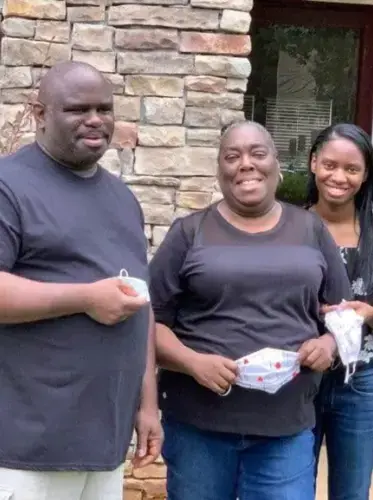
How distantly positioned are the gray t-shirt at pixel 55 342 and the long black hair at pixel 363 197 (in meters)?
1.02

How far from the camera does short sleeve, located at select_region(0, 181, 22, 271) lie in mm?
2141

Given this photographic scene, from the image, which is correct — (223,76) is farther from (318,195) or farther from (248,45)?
(318,195)

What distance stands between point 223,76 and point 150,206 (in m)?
0.64

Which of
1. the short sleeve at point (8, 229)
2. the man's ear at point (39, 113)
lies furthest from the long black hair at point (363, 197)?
the short sleeve at point (8, 229)

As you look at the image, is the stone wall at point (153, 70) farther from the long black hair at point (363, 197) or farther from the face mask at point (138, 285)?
the face mask at point (138, 285)

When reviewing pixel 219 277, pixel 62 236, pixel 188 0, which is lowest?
pixel 219 277

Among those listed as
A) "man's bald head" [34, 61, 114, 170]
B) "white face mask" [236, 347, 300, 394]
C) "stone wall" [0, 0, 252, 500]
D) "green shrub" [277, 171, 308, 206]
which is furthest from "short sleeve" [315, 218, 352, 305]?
"green shrub" [277, 171, 308, 206]

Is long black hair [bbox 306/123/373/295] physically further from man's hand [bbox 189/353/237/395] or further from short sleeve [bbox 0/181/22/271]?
short sleeve [bbox 0/181/22/271]

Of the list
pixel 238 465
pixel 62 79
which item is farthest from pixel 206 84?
pixel 238 465

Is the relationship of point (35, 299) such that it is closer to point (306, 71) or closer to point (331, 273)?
point (331, 273)

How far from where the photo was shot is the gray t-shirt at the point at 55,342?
2188mm

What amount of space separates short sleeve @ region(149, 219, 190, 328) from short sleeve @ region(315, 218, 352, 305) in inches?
16.6

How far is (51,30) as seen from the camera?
3.81 m

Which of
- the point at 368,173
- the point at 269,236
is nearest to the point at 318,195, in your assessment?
the point at 368,173
